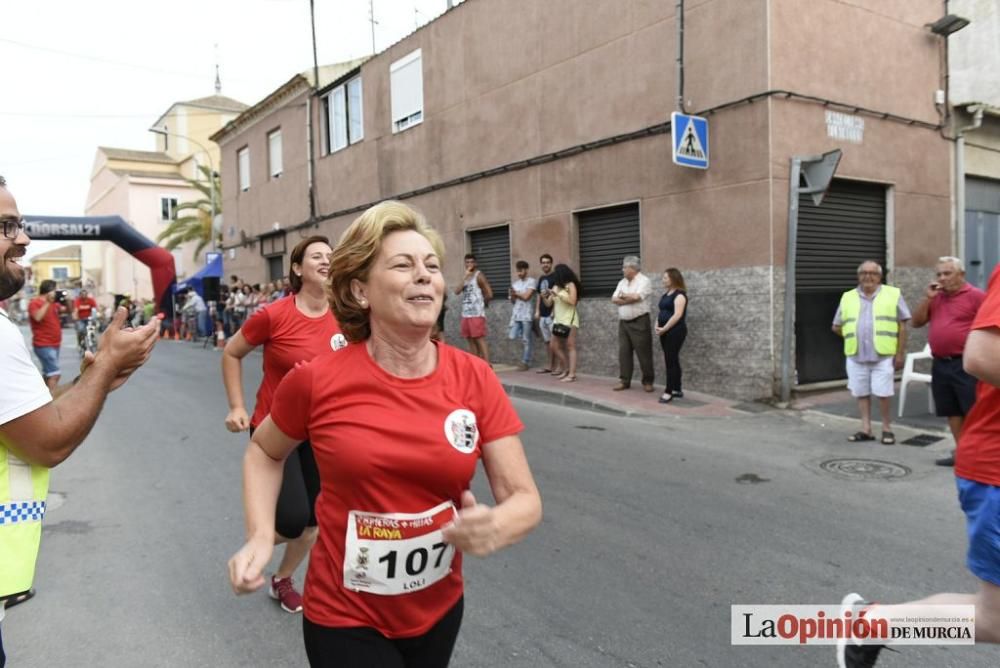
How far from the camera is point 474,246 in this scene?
14938mm

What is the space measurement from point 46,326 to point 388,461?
11332 mm

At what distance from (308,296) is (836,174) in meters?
8.76

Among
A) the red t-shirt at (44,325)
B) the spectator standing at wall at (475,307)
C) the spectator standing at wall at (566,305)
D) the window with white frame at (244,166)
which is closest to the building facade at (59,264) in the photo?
the window with white frame at (244,166)

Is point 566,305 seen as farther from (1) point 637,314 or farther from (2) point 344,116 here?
(2) point 344,116

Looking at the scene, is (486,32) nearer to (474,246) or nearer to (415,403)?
(474,246)

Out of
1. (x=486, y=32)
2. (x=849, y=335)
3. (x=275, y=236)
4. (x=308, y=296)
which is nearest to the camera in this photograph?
(x=308, y=296)

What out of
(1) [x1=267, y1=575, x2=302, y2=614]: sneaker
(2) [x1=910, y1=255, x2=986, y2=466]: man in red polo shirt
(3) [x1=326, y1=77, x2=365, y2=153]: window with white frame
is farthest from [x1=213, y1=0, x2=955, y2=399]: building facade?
(1) [x1=267, y1=575, x2=302, y2=614]: sneaker

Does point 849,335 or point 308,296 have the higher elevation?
point 308,296

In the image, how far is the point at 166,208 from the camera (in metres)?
48.1

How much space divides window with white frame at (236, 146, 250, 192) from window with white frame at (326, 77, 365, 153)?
6.84m

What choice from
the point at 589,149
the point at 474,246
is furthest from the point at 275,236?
the point at 589,149

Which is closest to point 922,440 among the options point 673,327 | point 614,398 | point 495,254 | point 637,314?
point 673,327

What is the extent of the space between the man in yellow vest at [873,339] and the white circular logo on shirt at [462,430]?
6363 millimetres

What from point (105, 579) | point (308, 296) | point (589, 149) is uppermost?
point (589, 149)
